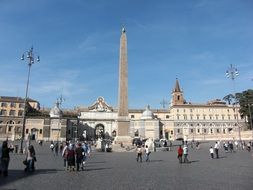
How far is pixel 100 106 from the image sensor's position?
79250 millimetres

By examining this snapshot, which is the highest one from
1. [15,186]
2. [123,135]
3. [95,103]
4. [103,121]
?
[95,103]

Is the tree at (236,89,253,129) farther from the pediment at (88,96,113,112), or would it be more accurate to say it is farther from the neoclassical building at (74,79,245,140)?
the pediment at (88,96,113,112)

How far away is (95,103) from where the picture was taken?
79.0m

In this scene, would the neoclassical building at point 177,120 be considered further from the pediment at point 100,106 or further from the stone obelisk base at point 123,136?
the stone obelisk base at point 123,136

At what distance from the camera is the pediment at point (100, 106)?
78.5 meters

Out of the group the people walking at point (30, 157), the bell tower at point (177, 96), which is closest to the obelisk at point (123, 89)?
the people walking at point (30, 157)

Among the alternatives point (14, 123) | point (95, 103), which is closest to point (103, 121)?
point (95, 103)

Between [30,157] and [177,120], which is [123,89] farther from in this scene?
[177,120]

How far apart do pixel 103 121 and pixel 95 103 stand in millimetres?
5772

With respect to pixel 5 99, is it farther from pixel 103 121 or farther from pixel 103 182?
pixel 103 182

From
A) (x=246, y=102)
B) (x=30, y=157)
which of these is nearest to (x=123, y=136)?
(x=30, y=157)

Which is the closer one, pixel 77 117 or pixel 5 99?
pixel 5 99

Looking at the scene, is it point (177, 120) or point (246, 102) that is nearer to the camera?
point (246, 102)

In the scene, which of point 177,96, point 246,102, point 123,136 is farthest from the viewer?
point 177,96
